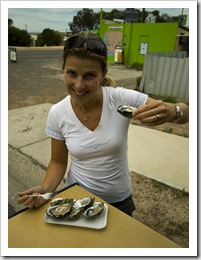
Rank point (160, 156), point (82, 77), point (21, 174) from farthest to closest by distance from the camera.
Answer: point (160, 156) → point (21, 174) → point (82, 77)

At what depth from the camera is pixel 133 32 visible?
49.9 feet

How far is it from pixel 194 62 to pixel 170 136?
119 inches

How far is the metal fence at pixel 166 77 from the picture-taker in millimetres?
6141

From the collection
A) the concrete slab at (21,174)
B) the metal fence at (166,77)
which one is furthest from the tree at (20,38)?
the concrete slab at (21,174)

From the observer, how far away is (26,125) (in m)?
4.51

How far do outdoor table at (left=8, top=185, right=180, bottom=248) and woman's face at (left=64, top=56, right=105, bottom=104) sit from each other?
61cm

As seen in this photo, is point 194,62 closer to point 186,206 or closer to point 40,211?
point 40,211

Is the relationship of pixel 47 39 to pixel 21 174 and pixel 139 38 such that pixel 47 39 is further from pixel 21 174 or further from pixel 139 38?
pixel 21 174

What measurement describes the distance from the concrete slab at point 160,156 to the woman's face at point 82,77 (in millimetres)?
1977

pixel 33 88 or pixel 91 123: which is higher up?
pixel 91 123

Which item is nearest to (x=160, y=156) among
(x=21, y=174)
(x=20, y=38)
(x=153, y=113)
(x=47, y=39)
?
(x=21, y=174)

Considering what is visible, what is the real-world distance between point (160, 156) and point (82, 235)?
2658 millimetres

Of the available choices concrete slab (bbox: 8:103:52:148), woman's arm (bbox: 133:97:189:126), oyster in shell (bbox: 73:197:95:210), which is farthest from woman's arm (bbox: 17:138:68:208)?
concrete slab (bbox: 8:103:52:148)

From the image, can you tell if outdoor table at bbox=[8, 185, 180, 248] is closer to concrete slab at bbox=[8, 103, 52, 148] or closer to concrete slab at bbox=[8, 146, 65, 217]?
concrete slab at bbox=[8, 146, 65, 217]
